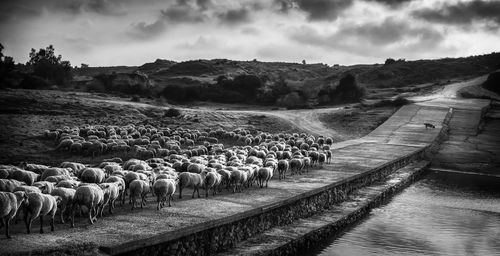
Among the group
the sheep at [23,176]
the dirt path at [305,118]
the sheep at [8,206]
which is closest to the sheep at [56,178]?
the sheep at [23,176]

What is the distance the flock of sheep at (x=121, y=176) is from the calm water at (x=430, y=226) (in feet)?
14.9

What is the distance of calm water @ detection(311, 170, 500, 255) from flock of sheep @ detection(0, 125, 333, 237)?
4.55m

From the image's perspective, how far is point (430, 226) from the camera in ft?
62.8

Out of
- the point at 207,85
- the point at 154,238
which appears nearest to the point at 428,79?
the point at 207,85

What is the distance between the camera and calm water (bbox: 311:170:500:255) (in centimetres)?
1612

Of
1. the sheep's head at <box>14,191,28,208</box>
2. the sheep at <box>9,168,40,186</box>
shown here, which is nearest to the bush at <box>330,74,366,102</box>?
the sheep at <box>9,168,40,186</box>

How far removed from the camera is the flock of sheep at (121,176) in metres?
11.6

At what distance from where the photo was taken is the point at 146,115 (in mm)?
49500

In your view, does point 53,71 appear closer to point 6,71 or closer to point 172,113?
point 6,71

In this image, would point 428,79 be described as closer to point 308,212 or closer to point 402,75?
point 402,75

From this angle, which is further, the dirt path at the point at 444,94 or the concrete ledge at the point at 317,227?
the dirt path at the point at 444,94

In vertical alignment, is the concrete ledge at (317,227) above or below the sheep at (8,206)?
below

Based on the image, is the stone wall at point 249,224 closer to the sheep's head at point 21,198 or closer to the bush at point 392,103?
the sheep's head at point 21,198

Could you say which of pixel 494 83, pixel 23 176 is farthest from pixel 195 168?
Answer: pixel 494 83
